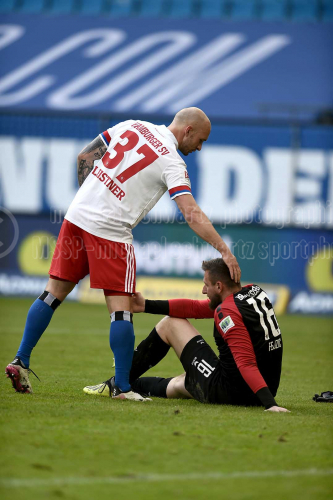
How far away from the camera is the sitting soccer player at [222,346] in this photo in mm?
4406

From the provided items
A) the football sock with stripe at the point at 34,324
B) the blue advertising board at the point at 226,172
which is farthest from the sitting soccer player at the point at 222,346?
the blue advertising board at the point at 226,172

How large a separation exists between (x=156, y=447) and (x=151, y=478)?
0.47m

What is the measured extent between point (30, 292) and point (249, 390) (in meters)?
11.3

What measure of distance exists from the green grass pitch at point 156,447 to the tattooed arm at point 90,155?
1619 mm

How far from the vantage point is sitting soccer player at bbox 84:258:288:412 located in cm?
441

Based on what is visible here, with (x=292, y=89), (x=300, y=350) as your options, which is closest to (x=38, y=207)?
(x=300, y=350)

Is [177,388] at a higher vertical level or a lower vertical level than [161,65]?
lower

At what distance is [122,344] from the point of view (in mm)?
4742

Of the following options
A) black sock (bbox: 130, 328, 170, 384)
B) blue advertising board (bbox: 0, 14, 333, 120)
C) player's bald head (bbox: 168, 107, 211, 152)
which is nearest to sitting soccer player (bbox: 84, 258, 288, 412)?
black sock (bbox: 130, 328, 170, 384)

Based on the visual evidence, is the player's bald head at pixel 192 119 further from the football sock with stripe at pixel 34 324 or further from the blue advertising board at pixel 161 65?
the blue advertising board at pixel 161 65

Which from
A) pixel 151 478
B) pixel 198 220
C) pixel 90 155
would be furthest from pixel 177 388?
pixel 151 478

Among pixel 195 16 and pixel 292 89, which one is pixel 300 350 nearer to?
pixel 292 89

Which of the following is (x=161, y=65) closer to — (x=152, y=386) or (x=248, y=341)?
(x=152, y=386)

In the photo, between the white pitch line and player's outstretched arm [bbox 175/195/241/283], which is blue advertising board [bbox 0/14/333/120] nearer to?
player's outstretched arm [bbox 175/195/241/283]
